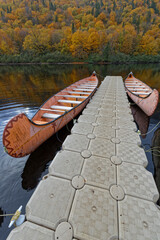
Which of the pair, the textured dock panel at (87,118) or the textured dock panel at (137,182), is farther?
the textured dock panel at (87,118)

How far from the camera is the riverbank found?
48.0 m

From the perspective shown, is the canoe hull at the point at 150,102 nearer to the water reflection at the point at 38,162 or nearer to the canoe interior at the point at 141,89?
the canoe interior at the point at 141,89

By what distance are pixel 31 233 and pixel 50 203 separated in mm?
502

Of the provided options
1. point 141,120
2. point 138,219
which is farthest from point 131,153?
point 141,120

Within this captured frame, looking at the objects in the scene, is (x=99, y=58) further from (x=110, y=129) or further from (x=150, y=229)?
(x=150, y=229)

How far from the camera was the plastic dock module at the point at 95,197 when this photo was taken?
1869 millimetres

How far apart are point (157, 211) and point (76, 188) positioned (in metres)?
1.74

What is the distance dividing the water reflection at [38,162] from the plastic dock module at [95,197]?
1.83m

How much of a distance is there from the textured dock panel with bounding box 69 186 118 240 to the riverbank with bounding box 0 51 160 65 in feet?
184

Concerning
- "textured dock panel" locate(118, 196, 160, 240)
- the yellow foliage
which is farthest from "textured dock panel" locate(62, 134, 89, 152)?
the yellow foliage

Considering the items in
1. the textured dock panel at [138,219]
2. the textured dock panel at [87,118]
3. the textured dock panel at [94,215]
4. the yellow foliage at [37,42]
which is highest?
the yellow foliage at [37,42]

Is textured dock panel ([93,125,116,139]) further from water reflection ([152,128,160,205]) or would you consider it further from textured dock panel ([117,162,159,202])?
water reflection ([152,128,160,205])

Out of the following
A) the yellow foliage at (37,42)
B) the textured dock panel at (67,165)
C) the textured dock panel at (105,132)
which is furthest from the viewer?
the yellow foliage at (37,42)

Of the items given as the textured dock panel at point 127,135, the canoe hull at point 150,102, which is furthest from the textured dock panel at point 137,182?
the canoe hull at point 150,102
